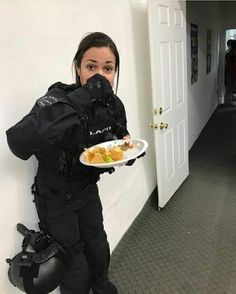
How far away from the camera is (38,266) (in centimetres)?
108

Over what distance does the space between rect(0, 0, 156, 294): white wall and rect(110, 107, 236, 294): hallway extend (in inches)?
9.0

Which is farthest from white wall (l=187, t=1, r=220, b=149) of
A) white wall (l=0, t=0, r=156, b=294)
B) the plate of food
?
the plate of food

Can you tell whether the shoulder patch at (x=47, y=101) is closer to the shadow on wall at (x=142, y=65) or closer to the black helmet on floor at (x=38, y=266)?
the black helmet on floor at (x=38, y=266)

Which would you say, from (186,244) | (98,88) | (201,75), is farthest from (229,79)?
(98,88)

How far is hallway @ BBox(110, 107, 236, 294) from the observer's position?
174 centimetres

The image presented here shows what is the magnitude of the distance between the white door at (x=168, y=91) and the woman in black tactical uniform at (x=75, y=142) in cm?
97

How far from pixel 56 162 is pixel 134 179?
4.37 ft

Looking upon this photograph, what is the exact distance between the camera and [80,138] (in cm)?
106

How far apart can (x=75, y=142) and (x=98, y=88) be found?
8.5 inches

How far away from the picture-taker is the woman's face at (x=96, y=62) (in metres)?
1.11

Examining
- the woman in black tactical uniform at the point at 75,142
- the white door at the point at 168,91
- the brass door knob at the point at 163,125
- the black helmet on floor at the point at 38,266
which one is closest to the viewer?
the woman in black tactical uniform at the point at 75,142

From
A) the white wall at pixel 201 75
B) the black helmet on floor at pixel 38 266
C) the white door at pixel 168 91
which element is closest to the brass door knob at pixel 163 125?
the white door at pixel 168 91

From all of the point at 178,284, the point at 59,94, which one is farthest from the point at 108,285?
the point at 59,94

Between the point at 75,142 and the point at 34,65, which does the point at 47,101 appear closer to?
the point at 75,142
